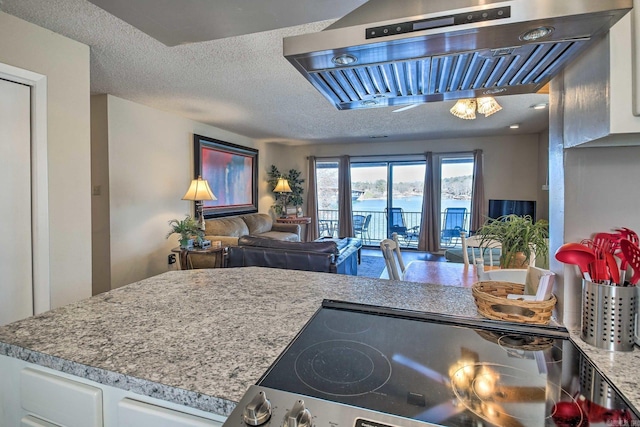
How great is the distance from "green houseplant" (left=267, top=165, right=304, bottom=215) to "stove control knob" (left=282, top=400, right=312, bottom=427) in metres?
6.51

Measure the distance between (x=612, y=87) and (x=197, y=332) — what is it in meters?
1.21

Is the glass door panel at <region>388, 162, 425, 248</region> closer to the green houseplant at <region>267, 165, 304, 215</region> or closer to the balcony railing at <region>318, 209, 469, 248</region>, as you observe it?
the balcony railing at <region>318, 209, 469, 248</region>

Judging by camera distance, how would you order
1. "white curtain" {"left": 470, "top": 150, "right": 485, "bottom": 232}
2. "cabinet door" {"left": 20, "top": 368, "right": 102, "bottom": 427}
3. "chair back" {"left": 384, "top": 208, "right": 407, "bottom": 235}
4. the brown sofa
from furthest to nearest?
"chair back" {"left": 384, "top": 208, "right": 407, "bottom": 235}
"white curtain" {"left": 470, "top": 150, "right": 485, "bottom": 232}
the brown sofa
"cabinet door" {"left": 20, "top": 368, "right": 102, "bottom": 427}

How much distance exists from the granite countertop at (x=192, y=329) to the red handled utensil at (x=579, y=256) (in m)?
0.33

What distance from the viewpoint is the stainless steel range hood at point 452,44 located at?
66cm

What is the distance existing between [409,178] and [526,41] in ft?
20.7

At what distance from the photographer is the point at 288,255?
9.49 feet

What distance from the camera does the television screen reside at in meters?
5.57

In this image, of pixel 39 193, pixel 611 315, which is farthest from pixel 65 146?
pixel 611 315

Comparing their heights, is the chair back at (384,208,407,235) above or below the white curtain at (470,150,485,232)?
below

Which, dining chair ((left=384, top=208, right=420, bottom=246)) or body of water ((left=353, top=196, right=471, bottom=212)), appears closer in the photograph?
body of water ((left=353, top=196, right=471, bottom=212))

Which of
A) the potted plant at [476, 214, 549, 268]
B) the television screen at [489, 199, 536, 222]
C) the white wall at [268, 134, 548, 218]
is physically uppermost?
the white wall at [268, 134, 548, 218]

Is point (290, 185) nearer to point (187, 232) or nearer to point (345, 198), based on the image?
point (345, 198)

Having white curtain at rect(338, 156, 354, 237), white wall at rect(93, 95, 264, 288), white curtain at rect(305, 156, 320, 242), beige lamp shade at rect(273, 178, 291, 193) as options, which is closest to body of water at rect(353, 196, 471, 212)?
white curtain at rect(338, 156, 354, 237)
